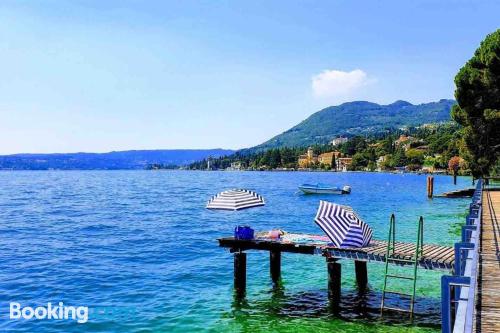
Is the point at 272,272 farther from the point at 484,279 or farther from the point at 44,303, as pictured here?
the point at 484,279

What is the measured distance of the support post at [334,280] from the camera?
1676cm

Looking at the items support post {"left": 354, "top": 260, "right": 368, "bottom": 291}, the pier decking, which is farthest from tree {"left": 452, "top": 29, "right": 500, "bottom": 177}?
support post {"left": 354, "top": 260, "right": 368, "bottom": 291}

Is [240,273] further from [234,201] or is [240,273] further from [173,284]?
[173,284]

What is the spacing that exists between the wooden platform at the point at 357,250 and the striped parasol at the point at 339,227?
0.87ft

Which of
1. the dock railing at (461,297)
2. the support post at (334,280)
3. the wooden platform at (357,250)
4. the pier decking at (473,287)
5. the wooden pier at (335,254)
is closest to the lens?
the dock railing at (461,297)

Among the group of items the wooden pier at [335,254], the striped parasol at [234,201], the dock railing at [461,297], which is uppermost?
the striped parasol at [234,201]

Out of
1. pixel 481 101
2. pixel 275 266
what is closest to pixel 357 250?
pixel 275 266

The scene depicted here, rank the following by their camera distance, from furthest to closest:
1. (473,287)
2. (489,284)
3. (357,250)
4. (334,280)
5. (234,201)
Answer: (234,201) → (334,280) → (357,250) → (489,284) → (473,287)

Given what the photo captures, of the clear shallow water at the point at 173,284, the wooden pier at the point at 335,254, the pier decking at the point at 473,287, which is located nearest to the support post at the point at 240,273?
the wooden pier at the point at 335,254

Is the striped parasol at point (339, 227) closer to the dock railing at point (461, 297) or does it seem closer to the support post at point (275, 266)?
the support post at point (275, 266)

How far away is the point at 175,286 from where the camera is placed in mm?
20234

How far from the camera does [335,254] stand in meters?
16.6

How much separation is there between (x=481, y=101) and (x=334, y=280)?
111 feet

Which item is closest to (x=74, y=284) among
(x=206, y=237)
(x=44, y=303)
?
(x=44, y=303)
